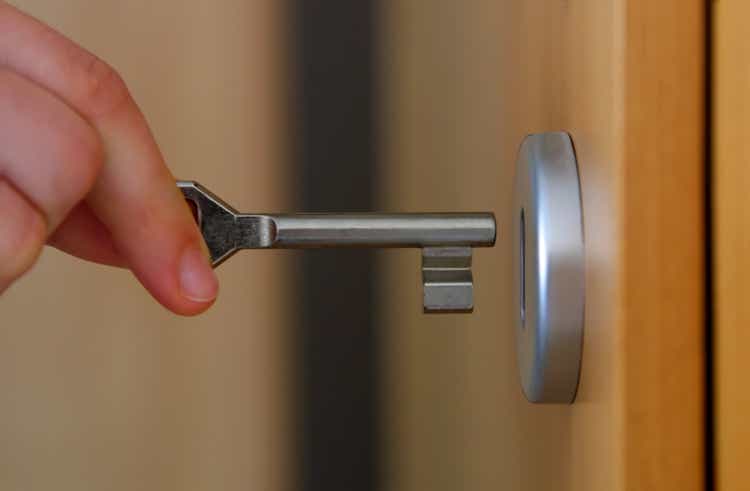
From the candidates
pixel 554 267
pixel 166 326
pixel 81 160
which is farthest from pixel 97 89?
pixel 166 326

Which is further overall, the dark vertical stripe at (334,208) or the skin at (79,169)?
the dark vertical stripe at (334,208)

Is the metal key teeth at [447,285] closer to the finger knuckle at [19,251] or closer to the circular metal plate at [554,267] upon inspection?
the circular metal plate at [554,267]

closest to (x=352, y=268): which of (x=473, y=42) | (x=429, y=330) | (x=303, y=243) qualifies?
(x=429, y=330)

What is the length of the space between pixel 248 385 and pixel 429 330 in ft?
0.45

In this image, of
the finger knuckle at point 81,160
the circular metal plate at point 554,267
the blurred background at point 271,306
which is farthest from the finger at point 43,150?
the blurred background at point 271,306

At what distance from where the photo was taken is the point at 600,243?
0.22 metres

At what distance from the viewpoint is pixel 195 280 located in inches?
9.4

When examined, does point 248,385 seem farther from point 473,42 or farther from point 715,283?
point 715,283

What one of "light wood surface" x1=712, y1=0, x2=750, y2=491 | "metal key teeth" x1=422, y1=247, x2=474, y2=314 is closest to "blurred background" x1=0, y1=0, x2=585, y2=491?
"metal key teeth" x1=422, y1=247, x2=474, y2=314

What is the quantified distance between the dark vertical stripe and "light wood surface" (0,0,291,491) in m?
0.02

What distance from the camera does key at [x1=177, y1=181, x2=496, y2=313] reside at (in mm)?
286

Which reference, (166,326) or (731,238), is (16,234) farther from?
(166,326)

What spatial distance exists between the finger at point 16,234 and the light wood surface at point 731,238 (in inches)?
6.1

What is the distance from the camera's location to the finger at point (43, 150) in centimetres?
20
